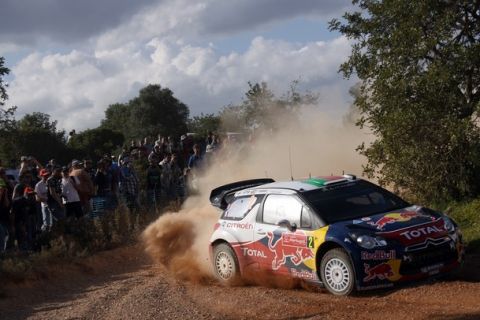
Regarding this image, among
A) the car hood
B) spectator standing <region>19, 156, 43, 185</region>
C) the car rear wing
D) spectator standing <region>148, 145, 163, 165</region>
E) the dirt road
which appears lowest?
the dirt road

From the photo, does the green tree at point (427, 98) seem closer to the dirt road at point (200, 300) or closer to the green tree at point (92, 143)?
the dirt road at point (200, 300)

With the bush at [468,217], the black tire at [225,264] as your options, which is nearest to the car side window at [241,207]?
the black tire at [225,264]

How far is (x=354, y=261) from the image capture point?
878 centimetres

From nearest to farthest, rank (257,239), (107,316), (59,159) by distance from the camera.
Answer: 1. (107,316)
2. (257,239)
3. (59,159)

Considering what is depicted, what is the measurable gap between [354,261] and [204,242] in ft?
15.0

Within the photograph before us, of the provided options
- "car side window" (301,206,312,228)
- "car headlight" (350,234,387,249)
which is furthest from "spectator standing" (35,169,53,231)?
"car headlight" (350,234,387,249)

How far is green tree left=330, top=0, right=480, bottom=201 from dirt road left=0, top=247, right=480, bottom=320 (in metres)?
3.76

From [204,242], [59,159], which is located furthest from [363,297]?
[59,159]

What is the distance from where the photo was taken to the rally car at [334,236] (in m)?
8.79

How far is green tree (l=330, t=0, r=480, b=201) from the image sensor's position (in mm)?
13656

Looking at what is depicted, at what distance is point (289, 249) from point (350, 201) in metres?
1.17

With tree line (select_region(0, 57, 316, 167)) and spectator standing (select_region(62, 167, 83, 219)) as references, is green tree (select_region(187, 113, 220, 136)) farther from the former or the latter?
spectator standing (select_region(62, 167, 83, 219))

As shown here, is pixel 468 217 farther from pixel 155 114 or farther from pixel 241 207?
pixel 155 114

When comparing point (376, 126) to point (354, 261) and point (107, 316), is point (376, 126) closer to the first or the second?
point (354, 261)
